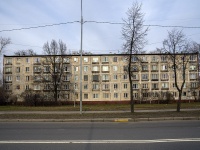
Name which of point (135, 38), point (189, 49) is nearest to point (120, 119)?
point (135, 38)

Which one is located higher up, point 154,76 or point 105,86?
point 154,76

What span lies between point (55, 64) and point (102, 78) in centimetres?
1418

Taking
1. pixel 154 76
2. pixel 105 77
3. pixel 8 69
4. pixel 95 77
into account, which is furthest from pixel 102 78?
pixel 8 69

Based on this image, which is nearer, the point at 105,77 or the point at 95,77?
the point at 95,77

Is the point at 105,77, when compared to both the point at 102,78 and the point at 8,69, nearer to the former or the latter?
the point at 102,78

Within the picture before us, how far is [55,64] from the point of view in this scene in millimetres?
55750

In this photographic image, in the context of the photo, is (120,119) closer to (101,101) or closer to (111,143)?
(111,143)

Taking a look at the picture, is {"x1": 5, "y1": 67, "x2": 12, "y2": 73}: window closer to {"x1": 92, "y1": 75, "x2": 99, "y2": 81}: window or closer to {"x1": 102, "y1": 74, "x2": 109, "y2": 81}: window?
{"x1": 92, "y1": 75, "x2": 99, "y2": 81}: window

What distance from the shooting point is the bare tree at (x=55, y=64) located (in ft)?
178

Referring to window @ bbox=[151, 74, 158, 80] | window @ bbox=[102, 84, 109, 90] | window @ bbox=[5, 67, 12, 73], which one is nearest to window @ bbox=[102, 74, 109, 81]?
window @ bbox=[102, 84, 109, 90]

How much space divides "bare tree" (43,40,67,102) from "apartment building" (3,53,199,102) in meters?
2.94

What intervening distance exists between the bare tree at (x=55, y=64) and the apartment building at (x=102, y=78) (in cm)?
294

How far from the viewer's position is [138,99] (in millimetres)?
59781

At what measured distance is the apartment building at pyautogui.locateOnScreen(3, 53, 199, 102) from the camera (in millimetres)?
60750
